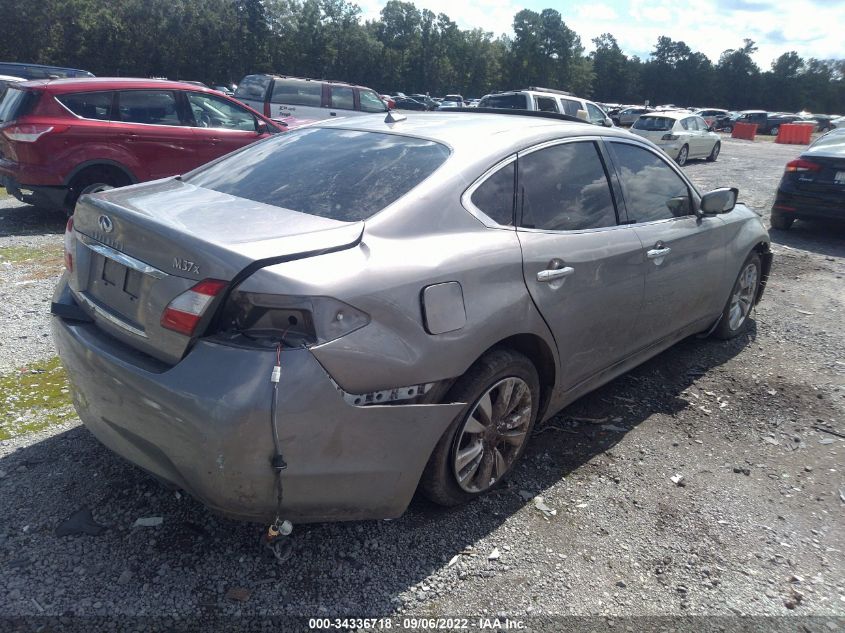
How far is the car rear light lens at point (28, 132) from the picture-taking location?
7.61 m

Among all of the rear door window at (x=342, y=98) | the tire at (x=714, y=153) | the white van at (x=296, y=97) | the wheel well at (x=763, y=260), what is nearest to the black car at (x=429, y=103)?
the rear door window at (x=342, y=98)

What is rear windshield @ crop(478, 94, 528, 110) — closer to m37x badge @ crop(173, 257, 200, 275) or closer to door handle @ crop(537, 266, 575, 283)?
door handle @ crop(537, 266, 575, 283)

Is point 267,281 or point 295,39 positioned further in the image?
point 295,39

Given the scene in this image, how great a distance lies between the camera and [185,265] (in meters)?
2.38

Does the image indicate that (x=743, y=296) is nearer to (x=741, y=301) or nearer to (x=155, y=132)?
(x=741, y=301)

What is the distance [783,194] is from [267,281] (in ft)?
32.3

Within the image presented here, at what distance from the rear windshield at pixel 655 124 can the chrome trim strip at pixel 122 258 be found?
19.0m

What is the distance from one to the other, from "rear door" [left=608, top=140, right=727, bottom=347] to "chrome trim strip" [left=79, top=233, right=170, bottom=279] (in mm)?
2574

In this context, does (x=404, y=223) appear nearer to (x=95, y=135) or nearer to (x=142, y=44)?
(x=95, y=135)

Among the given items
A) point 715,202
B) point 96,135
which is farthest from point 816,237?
point 96,135

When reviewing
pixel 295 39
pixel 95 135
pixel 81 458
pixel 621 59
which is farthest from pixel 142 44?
pixel 621 59

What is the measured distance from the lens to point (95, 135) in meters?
7.95

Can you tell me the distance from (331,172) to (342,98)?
47.5ft

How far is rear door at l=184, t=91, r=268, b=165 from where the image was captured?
8953 millimetres
